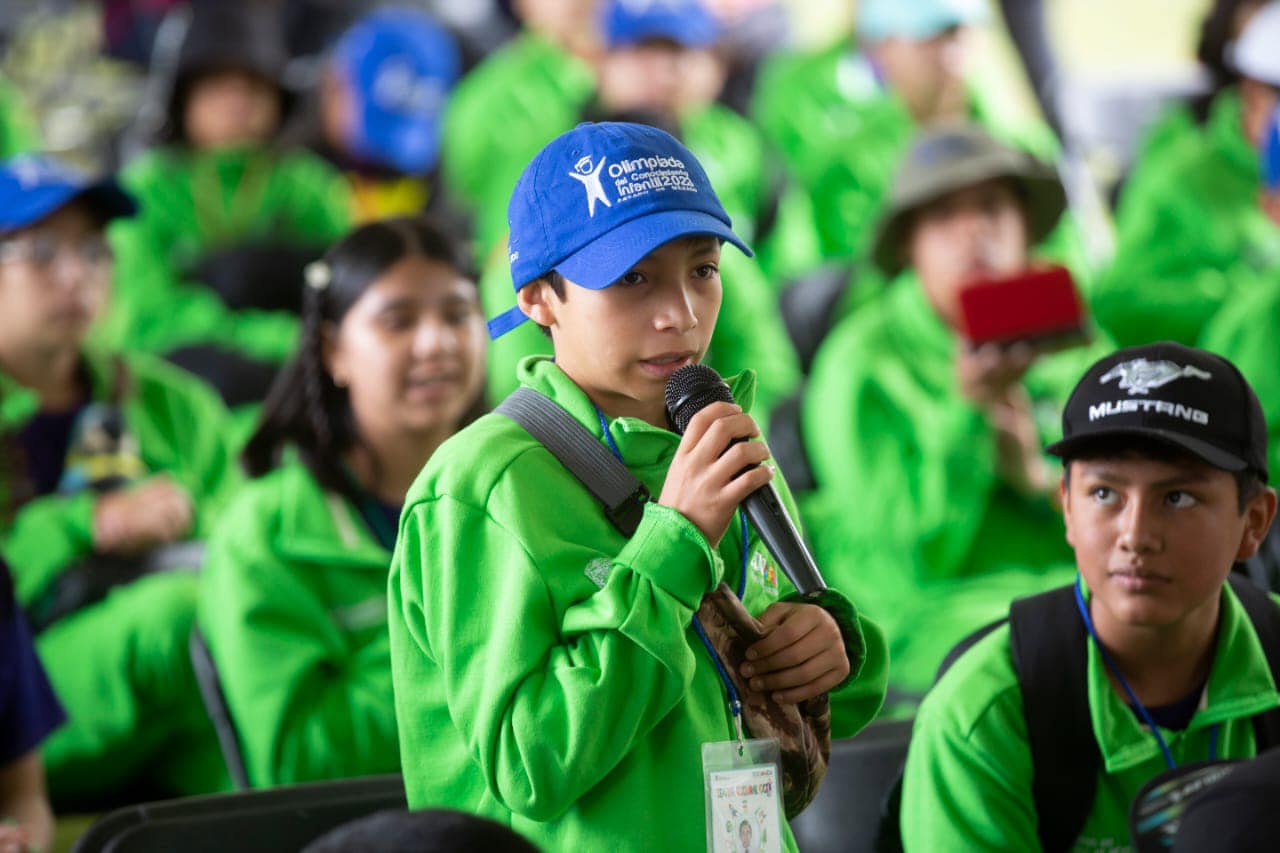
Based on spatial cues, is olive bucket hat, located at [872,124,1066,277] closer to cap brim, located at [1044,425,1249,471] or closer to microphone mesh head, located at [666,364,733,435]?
cap brim, located at [1044,425,1249,471]

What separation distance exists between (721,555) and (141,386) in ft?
8.33

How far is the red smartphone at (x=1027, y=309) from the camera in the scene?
11.8 feet

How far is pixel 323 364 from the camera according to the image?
308cm

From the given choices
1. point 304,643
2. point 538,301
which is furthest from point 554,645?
point 304,643

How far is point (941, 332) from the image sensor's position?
13.0ft

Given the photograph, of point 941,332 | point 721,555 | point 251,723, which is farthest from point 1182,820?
point 941,332

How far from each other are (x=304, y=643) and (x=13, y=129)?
3.54 meters

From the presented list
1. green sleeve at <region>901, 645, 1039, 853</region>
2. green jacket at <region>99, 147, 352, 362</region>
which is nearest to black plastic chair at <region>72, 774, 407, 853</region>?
green sleeve at <region>901, 645, 1039, 853</region>

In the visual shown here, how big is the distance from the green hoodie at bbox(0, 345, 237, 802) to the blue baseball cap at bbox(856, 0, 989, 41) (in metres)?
3.11

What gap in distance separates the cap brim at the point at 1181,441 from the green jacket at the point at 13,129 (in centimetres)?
444

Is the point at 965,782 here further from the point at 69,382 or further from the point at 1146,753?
the point at 69,382

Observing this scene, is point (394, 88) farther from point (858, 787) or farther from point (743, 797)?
point (743, 797)

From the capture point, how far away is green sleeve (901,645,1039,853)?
1.92m

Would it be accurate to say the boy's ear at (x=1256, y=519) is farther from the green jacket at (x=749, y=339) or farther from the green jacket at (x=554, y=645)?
the green jacket at (x=749, y=339)
